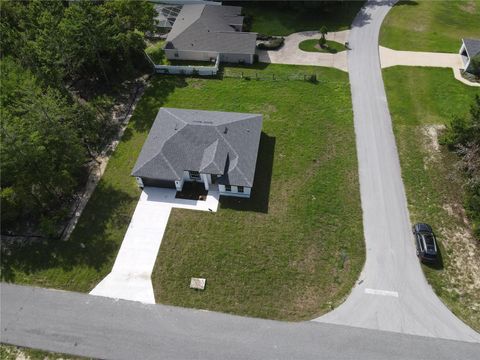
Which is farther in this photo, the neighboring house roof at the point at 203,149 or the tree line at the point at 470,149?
the neighboring house roof at the point at 203,149

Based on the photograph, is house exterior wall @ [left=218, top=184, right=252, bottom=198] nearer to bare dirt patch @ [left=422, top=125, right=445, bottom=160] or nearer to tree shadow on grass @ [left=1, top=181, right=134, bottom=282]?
tree shadow on grass @ [left=1, top=181, right=134, bottom=282]

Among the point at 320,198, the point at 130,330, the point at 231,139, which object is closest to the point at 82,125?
the point at 231,139

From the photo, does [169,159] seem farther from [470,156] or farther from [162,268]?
[470,156]

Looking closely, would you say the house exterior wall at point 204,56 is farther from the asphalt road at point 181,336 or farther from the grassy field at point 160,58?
the asphalt road at point 181,336

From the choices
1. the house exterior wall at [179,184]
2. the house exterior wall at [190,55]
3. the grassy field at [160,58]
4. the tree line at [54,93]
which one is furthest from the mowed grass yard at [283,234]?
the grassy field at [160,58]

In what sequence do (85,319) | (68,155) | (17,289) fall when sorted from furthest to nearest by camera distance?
(68,155), (17,289), (85,319)

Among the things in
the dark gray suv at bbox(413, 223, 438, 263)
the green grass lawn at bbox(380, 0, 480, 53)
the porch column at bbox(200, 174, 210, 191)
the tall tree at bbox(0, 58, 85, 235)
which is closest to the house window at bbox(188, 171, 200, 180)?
the porch column at bbox(200, 174, 210, 191)
